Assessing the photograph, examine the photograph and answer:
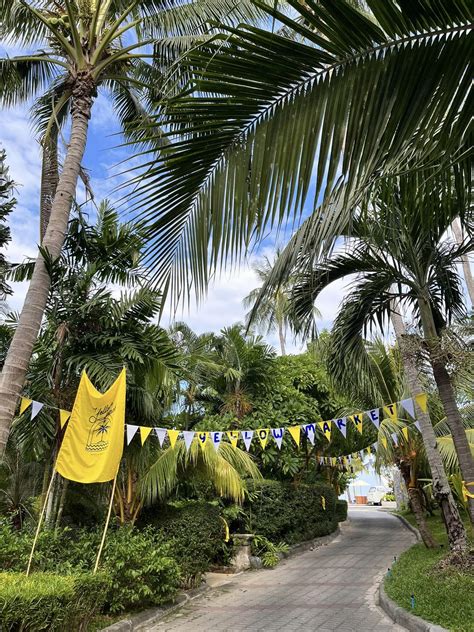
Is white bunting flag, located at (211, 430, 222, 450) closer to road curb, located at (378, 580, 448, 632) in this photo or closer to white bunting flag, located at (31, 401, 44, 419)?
white bunting flag, located at (31, 401, 44, 419)

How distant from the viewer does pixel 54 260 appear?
6.14m

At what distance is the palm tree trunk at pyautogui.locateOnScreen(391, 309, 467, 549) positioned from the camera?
25.6ft

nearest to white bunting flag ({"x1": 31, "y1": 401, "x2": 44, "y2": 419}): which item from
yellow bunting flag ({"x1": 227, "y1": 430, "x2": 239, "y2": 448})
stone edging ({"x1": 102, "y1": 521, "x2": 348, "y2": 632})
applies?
stone edging ({"x1": 102, "y1": 521, "x2": 348, "y2": 632})

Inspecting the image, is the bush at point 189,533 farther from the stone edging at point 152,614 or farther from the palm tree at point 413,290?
the palm tree at point 413,290

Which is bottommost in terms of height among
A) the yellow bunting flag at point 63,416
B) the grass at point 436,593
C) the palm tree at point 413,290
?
the grass at point 436,593

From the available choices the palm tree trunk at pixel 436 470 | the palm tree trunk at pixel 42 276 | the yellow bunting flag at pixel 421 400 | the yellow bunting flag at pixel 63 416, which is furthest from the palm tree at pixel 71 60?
the yellow bunting flag at pixel 421 400

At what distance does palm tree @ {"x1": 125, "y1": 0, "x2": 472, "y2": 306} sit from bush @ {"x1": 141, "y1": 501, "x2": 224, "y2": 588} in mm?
7587

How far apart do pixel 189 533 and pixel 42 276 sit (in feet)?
18.7

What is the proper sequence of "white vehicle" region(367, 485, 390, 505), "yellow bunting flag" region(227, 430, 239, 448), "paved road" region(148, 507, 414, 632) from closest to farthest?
"paved road" region(148, 507, 414, 632), "yellow bunting flag" region(227, 430, 239, 448), "white vehicle" region(367, 485, 390, 505)

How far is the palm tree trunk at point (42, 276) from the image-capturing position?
5.42 meters

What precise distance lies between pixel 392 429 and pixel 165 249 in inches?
432

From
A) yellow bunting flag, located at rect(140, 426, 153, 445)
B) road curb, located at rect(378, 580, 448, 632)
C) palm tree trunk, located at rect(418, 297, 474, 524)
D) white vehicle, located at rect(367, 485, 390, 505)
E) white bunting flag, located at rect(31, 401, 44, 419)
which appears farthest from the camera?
white vehicle, located at rect(367, 485, 390, 505)

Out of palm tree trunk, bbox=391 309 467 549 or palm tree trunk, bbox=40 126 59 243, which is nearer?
palm tree trunk, bbox=391 309 467 549

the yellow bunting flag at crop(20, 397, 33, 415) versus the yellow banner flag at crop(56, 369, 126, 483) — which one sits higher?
the yellow bunting flag at crop(20, 397, 33, 415)
